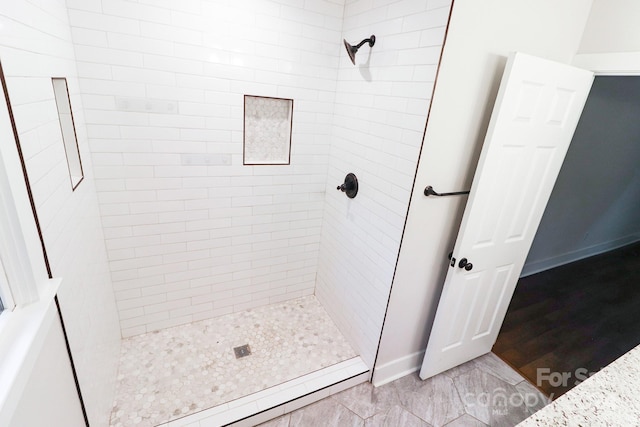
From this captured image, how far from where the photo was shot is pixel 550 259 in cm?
351

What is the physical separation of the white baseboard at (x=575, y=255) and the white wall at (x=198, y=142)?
262 centimetres

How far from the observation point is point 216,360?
6.88 feet

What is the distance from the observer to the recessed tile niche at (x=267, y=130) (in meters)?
2.10

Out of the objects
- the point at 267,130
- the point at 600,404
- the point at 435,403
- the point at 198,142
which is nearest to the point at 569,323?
the point at 435,403

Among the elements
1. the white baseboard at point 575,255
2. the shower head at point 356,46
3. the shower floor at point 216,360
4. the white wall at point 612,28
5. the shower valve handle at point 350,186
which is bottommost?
the shower floor at point 216,360

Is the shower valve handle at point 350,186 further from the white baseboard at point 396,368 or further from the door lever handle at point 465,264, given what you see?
the white baseboard at point 396,368

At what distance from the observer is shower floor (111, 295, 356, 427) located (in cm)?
179

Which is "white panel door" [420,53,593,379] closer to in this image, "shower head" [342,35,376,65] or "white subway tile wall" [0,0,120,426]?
"shower head" [342,35,376,65]

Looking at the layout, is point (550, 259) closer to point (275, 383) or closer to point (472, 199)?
point (472, 199)

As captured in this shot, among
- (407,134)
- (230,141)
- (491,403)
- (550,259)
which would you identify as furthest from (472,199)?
(550,259)

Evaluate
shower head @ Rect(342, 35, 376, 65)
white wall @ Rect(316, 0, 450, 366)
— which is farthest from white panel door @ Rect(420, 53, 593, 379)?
shower head @ Rect(342, 35, 376, 65)

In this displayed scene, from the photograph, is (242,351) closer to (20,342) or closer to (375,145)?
(20,342)

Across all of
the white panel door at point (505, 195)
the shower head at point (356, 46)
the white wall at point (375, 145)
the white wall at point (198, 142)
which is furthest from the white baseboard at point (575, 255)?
the shower head at point (356, 46)

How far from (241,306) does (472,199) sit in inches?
77.5
